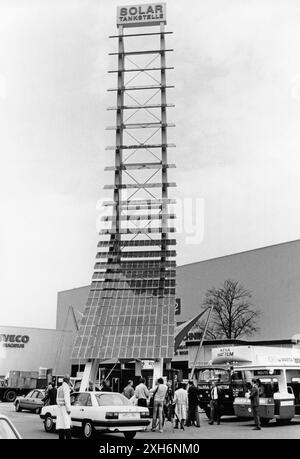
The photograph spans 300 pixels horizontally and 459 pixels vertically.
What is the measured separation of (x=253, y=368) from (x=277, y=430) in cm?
392

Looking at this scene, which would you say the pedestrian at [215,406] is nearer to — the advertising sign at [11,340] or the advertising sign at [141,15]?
the advertising sign at [141,15]

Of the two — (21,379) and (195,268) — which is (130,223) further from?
(195,268)

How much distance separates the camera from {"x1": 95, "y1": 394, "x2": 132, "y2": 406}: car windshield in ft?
55.6

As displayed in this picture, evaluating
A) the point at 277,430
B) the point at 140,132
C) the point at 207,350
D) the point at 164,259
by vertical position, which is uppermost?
the point at 140,132

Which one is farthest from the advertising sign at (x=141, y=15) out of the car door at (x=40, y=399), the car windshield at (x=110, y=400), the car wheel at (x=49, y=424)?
the car windshield at (x=110, y=400)

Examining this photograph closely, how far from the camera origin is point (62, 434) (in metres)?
13.8

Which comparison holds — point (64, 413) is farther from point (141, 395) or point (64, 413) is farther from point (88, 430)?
point (141, 395)

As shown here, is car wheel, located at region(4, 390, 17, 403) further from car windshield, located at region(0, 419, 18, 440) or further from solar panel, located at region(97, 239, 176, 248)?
car windshield, located at region(0, 419, 18, 440)

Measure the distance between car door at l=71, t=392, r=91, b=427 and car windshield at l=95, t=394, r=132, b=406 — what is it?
1.14ft

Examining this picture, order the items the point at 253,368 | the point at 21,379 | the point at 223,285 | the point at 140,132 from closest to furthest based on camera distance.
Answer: the point at 253,368
the point at 21,379
the point at 140,132
the point at 223,285

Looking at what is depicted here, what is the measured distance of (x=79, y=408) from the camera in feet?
56.0

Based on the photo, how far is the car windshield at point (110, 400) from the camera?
16950 mm

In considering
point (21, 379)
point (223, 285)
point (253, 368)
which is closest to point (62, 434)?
point (253, 368)

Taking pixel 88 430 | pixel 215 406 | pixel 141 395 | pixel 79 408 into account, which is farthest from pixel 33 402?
pixel 88 430
